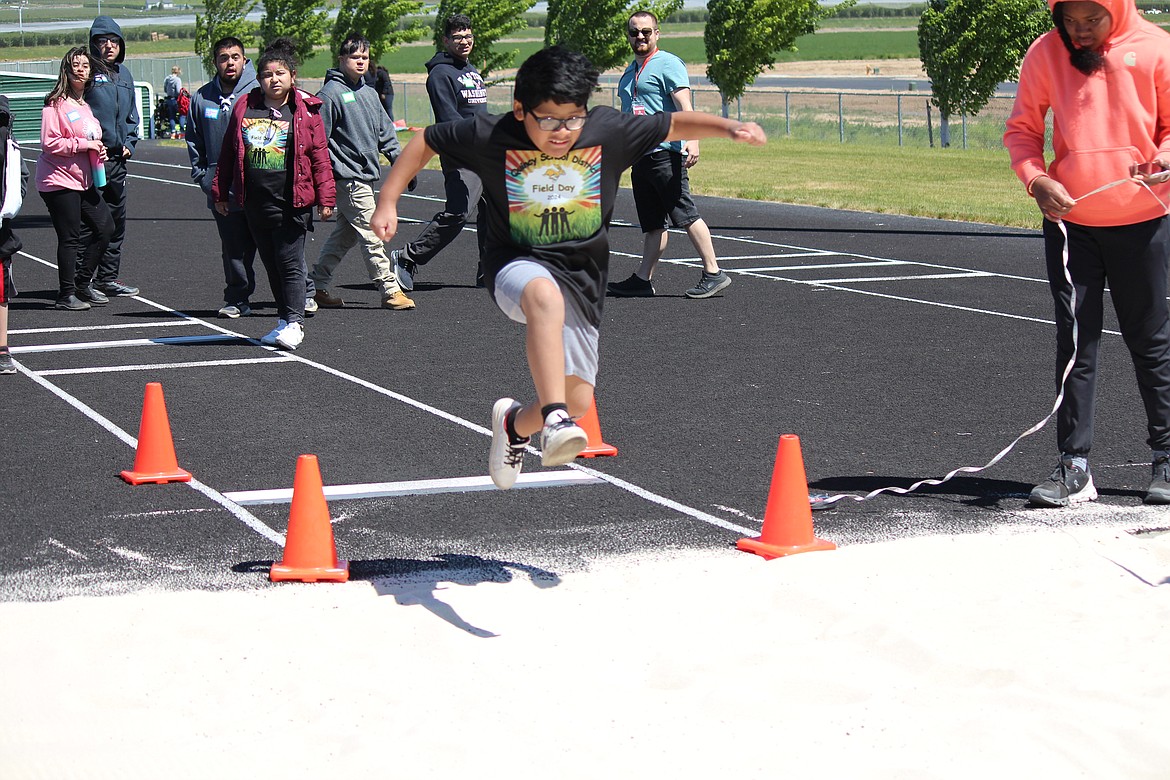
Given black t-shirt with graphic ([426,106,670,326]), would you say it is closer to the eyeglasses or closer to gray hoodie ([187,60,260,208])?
the eyeglasses

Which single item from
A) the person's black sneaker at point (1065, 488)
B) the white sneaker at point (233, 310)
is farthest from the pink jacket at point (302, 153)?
the person's black sneaker at point (1065, 488)

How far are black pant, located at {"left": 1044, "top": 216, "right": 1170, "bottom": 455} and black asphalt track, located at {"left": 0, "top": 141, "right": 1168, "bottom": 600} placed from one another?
42 centimetres

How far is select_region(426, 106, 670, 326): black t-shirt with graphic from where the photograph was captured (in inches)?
228

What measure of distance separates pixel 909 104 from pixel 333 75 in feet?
163

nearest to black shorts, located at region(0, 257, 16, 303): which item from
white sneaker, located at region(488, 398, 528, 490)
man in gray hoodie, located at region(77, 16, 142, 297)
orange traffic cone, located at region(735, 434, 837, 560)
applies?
man in gray hoodie, located at region(77, 16, 142, 297)

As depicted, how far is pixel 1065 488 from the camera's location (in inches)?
266

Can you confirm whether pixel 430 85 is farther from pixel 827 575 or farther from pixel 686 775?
pixel 686 775

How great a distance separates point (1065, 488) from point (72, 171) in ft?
28.9

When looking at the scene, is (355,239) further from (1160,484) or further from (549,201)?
(1160,484)

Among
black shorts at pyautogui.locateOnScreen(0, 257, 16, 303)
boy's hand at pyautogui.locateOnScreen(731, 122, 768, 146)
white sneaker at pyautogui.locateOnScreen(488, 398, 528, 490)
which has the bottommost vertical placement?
white sneaker at pyautogui.locateOnScreen(488, 398, 528, 490)

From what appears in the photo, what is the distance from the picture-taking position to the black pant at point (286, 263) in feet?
35.7

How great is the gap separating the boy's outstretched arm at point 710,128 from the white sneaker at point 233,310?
7.13 m

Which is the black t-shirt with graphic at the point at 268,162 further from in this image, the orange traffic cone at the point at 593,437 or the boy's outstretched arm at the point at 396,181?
the boy's outstretched arm at the point at 396,181

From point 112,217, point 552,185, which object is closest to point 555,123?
point 552,185
